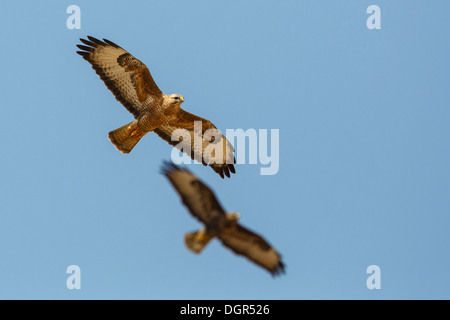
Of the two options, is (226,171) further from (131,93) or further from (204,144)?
(131,93)

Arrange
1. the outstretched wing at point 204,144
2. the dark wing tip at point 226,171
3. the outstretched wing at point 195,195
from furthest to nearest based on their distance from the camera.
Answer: the dark wing tip at point 226,171
the outstretched wing at point 204,144
the outstretched wing at point 195,195

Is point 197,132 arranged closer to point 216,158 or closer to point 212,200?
point 216,158

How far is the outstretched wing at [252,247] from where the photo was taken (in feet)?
34.9

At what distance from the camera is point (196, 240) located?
1041cm

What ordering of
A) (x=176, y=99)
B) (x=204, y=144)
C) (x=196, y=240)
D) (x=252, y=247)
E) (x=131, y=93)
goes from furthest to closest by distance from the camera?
(x=204, y=144), (x=131, y=93), (x=176, y=99), (x=252, y=247), (x=196, y=240)

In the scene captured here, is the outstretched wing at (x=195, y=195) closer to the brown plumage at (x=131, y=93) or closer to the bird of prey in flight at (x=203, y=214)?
the bird of prey in flight at (x=203, y=214)

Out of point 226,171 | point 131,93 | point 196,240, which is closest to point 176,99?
point 131,93

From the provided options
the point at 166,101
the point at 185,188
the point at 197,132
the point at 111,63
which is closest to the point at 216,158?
the point at 197,132

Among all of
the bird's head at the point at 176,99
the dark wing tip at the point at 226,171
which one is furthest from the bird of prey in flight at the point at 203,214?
the dark wing tip at the point at 226,171

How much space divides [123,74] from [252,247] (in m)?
4.34

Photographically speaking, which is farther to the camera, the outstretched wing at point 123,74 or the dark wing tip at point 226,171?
the dark wing tip at point 226,171

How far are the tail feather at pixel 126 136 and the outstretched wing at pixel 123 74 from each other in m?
0.34

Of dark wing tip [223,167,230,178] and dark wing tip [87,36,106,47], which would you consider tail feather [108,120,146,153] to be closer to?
dark wing tip [87,36,106,47]

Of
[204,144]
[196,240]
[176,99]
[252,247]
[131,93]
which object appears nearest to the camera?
[196,240]
